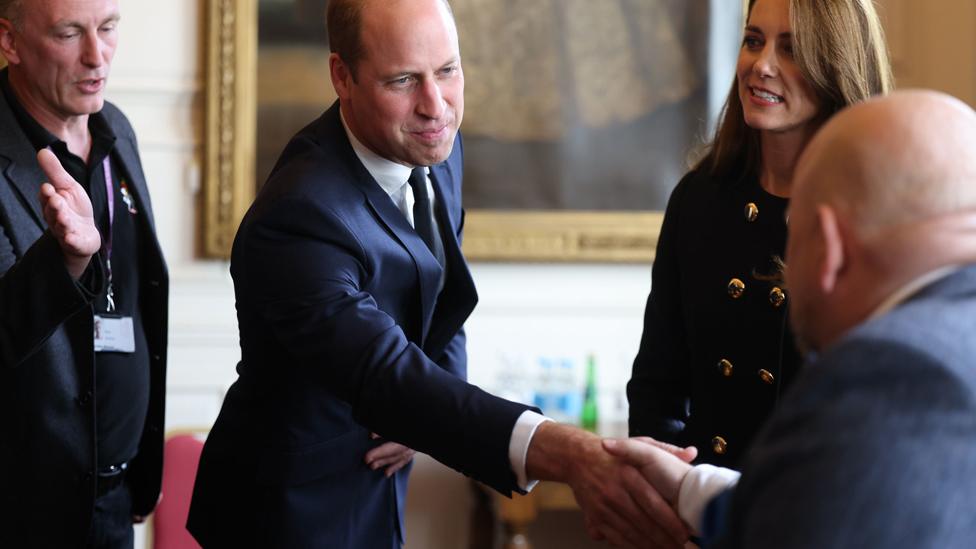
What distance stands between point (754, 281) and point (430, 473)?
272cm

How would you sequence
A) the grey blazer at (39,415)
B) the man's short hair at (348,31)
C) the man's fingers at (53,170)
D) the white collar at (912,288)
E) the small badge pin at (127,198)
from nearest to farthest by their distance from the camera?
the white collar at (912,288) → the man's short hair at (348,31) → the man's fingers at (53,170) → the grey blazer at (39,415) → the small badge pin at (127,198)

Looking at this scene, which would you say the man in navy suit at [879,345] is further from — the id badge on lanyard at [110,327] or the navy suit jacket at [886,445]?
the id badge on lanyard at [110,327]

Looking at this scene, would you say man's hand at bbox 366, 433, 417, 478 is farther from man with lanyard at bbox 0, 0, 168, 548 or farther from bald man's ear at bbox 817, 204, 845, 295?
bald man's ear at bbox 817, 204, 845, 295

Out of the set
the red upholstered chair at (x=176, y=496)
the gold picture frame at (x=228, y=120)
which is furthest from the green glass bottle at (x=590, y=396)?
the red upholstered chair at (x=176, y=496)

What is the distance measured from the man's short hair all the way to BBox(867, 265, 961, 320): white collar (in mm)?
1330

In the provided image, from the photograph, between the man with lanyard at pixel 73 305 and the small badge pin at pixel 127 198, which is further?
the small badge pin at pixel 127 198

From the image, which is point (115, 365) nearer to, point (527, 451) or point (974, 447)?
point (527, 451)

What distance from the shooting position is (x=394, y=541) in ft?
8.39

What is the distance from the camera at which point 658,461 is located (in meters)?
2.08

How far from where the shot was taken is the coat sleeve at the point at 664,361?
102 inches

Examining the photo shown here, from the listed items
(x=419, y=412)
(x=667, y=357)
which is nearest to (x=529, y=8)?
(x=667, y=357)

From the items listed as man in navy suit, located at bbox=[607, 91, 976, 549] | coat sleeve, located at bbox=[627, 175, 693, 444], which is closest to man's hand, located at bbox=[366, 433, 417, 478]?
coat sleeve, located at bbox=[627, 175, 693, 444]

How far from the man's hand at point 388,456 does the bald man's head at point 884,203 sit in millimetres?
1273

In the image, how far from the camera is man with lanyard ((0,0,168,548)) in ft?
8.73
